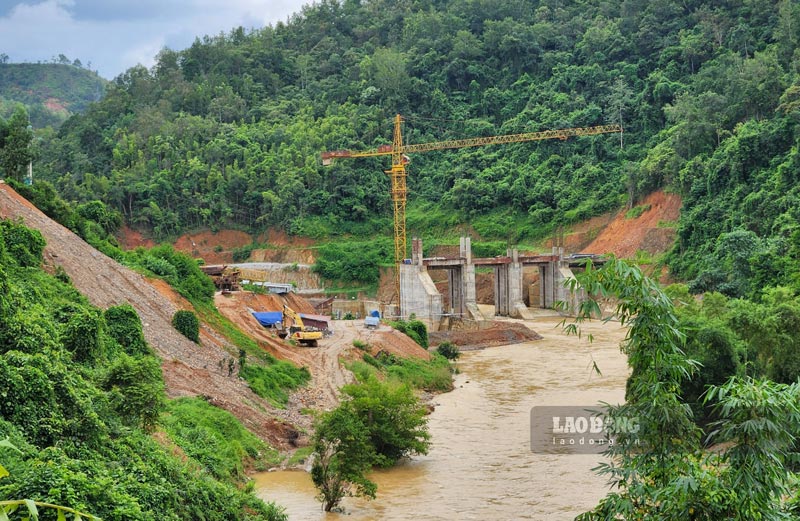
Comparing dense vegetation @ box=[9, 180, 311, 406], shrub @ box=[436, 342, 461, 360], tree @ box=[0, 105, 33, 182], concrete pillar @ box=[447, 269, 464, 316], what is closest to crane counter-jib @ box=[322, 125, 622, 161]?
concrete pillar @ box=[447, 269, 464, 316]

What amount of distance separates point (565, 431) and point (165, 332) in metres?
18.0

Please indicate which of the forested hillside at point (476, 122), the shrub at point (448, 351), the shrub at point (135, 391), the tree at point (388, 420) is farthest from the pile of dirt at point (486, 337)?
the shrub at point (135, 391)

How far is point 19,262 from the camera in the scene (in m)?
32.4

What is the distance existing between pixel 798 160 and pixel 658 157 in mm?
23991

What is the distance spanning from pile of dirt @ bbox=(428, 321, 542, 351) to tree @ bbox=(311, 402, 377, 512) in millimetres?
37889

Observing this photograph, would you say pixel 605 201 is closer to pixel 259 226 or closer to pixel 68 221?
pixel 259 226

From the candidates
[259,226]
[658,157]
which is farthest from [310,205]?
[658,157]

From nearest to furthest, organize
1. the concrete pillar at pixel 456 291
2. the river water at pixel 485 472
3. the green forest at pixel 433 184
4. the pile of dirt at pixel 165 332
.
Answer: the green forest at pixel 433 184 → the river water at pixel 485 472 → the pile of dirt at pixel 165 332 → the concrete pillar at pixel 456 291

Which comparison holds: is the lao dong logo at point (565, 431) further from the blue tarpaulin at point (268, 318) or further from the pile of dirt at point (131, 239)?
the pile of dirt at point (131, 239)

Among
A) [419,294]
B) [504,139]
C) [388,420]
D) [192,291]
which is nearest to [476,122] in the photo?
[504,139]

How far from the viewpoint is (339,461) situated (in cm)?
2645

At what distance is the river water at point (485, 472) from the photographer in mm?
26547

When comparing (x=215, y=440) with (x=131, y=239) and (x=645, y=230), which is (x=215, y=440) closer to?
(x=645, y=230)

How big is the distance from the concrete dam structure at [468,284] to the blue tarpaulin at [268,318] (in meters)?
22.7
